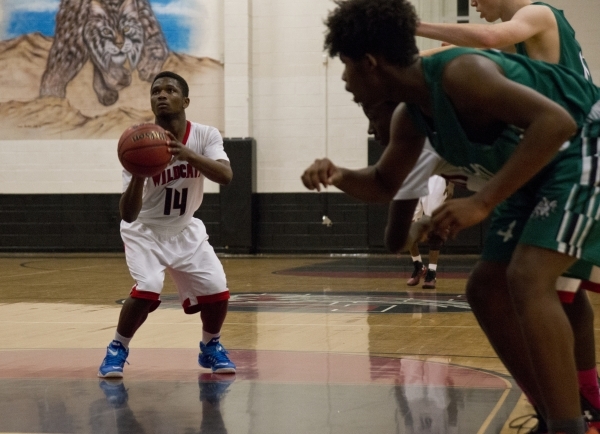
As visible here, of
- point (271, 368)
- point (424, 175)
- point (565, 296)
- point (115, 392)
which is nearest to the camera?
point (565, 296)

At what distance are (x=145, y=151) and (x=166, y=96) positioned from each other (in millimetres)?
669

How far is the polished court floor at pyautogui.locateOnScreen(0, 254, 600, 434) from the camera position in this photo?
371 cm

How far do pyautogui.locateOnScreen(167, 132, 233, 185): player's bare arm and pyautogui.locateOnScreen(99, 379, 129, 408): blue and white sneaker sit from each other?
3.75 feet

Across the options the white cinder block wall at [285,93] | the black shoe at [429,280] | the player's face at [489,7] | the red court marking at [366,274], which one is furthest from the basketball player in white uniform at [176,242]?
the white cinder block wall at [285,93]

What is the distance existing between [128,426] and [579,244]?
1.92 metres

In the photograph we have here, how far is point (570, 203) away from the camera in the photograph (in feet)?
9.04

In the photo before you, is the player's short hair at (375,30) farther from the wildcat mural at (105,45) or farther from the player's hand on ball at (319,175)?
the wildcat mural at (105,45)

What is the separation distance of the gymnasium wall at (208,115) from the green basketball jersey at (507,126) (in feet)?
39.1

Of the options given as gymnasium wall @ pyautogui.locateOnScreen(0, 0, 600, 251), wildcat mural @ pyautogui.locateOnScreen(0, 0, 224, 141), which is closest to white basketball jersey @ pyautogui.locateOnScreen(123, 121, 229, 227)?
gymnasium wall @ pyautogui.locateOnScreen(0, 0, 600, 251)

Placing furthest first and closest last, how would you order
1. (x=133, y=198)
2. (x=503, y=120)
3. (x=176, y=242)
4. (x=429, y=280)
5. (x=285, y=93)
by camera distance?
(x=285, y=93) < (x=429, y=280) < (x=176, y=242) < (x=133, y=198) < (x=503, y=120)

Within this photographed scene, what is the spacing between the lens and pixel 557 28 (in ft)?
11.8

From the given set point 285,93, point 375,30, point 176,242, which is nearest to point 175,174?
point 176,242

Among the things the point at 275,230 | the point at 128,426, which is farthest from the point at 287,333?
the point at 275,230

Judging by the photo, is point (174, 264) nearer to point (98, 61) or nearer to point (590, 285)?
point (590, 285)
